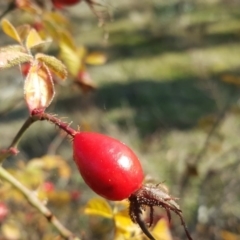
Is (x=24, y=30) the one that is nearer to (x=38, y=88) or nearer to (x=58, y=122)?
(x=38, y=88)

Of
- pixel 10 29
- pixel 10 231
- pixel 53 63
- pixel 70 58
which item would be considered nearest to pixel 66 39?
pixel 70 58

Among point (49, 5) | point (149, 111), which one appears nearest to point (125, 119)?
point (149, 111)

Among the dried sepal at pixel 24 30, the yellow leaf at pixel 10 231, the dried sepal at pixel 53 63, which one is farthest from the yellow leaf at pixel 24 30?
the yellow leaf at pixel 10 231

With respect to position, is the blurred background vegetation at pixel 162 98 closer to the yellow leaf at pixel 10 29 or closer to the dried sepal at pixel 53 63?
the yellow leaf at pixel 10 29

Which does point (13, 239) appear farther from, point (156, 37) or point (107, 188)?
point (156, 37)


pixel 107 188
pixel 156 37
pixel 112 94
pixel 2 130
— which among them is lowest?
pixel 156 37

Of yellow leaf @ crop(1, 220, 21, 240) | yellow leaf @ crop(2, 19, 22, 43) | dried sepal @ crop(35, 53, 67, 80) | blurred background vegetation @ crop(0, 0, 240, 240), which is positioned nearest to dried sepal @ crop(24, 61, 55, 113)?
dried sepal @ crop(35, 53, 67, 80)

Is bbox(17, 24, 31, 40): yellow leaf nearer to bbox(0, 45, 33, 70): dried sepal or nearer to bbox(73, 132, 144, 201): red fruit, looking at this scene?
bbox(0, 45, 33, 70): dried sepal
